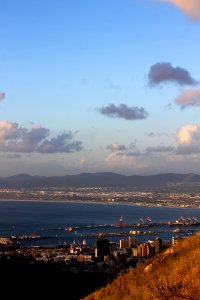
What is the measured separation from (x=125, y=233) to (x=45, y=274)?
44590 mm

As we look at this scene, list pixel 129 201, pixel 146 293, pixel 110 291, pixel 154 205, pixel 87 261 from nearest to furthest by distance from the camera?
pixel 146 293 < pixel 110 291 < pixel 87 261 < pixel 154 205 < pixel 129 201

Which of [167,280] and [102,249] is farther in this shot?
[102,249]

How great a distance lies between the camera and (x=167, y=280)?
6430 mm

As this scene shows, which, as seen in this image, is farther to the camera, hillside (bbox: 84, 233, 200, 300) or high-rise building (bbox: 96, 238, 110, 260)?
high-rise building (bbox: 96, 238, 110, 260)

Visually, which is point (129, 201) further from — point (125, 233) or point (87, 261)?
point (87, 261)

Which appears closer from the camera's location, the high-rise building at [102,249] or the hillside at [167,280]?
the hillside at [167,280]

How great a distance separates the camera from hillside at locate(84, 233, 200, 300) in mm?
5777

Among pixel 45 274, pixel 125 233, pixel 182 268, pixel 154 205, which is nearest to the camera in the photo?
pixel 182 268

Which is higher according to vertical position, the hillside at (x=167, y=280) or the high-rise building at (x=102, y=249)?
the hillside at (x=167, y=280)

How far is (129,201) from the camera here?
132125mm

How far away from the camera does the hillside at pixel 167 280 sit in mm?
5777

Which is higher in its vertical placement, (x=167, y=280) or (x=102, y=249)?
(x=167, y=280)

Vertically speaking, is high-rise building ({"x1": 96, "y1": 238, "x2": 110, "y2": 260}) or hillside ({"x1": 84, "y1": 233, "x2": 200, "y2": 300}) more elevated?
hillside ({"x1": 84, "y1": 233, "x2": 200, "y2": 300})

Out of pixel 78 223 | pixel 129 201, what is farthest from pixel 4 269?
pixel 129 201
